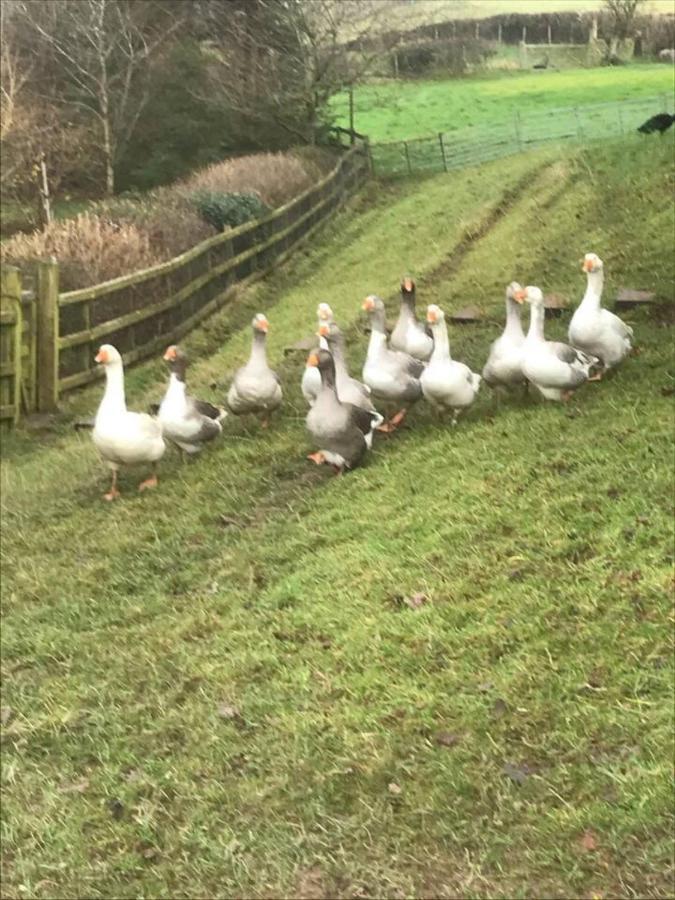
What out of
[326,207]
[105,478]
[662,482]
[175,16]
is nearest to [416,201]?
[326,207]

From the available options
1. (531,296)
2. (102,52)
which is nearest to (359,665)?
(531,296)

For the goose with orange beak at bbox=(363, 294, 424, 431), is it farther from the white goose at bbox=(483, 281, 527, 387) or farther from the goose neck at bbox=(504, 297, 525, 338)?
the goose neck at bbox=(504, 297, 525, 338)

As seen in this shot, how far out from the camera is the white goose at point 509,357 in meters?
6.23

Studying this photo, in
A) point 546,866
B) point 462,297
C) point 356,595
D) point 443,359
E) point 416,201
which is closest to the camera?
point 546,866

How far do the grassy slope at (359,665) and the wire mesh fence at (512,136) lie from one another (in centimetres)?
730

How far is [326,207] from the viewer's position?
1834 centimetres

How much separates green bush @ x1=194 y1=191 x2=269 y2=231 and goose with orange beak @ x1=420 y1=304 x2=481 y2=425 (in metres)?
8.31

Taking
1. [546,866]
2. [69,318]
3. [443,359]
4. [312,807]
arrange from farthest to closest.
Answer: [69,318] → [443,359] → [312,807] → [546,866]

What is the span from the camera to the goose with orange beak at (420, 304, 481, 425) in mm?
6113

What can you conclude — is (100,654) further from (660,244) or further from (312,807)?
(660,244)

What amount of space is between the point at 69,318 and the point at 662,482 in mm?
6533

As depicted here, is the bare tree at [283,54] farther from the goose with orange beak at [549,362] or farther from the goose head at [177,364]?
the goose with orange beak at [549,362]

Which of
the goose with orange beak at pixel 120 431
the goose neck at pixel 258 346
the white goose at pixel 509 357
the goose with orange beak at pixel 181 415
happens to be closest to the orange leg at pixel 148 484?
the goose with orange beak at pixel 120 431

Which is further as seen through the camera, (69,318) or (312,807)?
(69,318)
